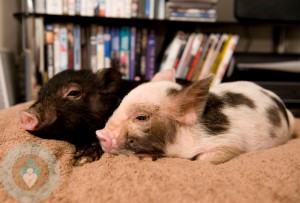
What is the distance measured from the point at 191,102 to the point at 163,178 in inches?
12.6

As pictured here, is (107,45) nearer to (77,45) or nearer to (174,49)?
(77,45)

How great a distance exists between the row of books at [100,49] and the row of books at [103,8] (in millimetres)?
132

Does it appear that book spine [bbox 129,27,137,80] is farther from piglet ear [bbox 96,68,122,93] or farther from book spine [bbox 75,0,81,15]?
piglet ear [bbox 96,68,122,93]

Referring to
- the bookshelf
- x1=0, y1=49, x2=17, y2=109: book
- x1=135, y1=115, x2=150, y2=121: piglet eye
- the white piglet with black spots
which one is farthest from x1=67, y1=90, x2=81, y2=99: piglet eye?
the bookshelf

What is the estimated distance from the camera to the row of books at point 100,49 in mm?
2344

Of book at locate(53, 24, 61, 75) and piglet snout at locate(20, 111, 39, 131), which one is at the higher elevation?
book at locate(53, 24, 61, 75)

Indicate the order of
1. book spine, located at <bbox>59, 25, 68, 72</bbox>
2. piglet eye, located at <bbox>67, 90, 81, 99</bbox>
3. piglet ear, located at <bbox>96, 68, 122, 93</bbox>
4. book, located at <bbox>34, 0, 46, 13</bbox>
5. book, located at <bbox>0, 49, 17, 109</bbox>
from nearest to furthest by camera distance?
piglet eye, located at <bbox>67, 90, 81, 99</bbox> < piglet ear, located at <bbox>96, 68, 122, 93</bbox> < book, located at <bbox>0, 49, 17, 109</bbox> < book, located at <bbox>34, 0, 46, 13</bbox> < book spine, located at <bbox>59, 25, 68, 72</bbox>

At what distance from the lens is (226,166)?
0.99 metres

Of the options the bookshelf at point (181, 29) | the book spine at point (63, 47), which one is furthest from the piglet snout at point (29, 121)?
the book spine at point (63, 47)

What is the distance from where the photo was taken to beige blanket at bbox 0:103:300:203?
789 millimetres

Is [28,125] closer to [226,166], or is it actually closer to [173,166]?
[173,166]

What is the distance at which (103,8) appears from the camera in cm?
232

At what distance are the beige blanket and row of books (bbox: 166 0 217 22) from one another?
1.51 meters

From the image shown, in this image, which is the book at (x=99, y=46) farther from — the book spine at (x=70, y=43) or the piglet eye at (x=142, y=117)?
the piglet eye at (x=142, y=117)
